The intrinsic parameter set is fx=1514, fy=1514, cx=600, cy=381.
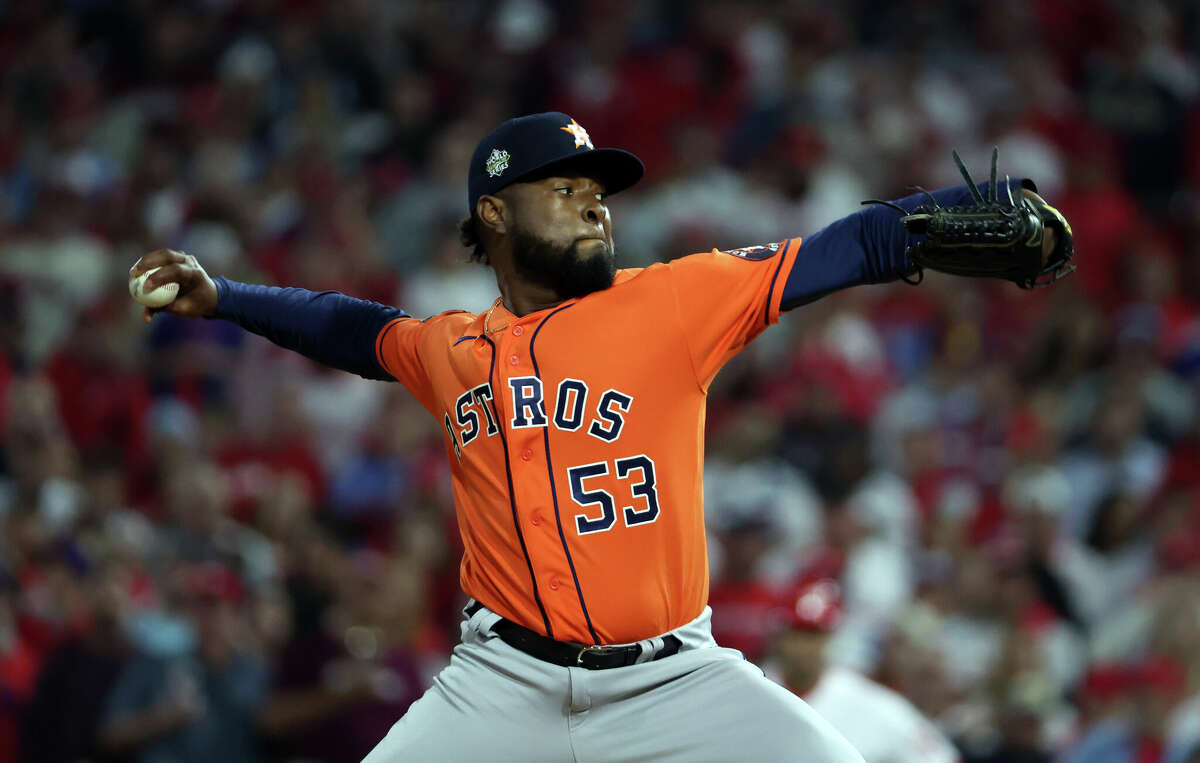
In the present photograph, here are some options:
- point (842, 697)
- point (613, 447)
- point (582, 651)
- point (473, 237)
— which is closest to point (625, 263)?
point (842, 697)

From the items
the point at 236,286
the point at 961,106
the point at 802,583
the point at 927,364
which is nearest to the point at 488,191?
the point at 236,286

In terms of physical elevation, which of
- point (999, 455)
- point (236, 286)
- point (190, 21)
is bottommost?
point (999, 455)

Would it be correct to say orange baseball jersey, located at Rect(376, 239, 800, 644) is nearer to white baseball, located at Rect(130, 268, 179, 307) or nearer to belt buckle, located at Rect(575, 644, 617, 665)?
belt buckle, located at Rect(575, 644, 617, 665)

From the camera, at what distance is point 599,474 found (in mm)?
3377

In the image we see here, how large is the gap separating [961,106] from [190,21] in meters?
5.18

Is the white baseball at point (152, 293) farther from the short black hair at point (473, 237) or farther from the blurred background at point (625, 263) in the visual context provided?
the blurred background at point (625, 263)

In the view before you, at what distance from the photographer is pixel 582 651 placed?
335 centimetres

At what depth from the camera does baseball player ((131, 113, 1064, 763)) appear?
10.8 ft

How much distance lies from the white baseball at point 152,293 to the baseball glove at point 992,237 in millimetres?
1791

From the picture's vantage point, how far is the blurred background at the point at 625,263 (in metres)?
6.25

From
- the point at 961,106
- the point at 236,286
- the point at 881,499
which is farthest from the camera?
the point at 961,106

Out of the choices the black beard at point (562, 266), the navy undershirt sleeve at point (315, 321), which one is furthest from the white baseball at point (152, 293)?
the black beard at point (562, 266)

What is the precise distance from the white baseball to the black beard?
85 centimetres

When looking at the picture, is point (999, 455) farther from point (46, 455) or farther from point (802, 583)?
point (46, 455)
